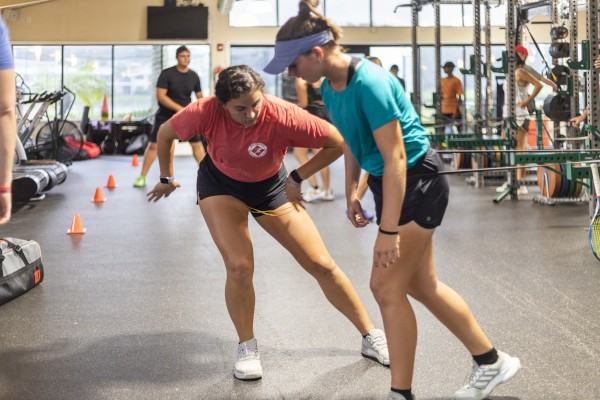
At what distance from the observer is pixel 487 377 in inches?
116

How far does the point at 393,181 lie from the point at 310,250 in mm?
893

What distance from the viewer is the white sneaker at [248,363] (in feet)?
10.8

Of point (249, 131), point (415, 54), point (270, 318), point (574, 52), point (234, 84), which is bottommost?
point (270, 318)

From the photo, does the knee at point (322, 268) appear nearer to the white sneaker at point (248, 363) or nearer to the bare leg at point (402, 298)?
the white sneaker at point (248, 363)

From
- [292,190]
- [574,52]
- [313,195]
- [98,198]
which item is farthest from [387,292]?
[98,198]

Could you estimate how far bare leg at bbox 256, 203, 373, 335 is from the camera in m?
3.35

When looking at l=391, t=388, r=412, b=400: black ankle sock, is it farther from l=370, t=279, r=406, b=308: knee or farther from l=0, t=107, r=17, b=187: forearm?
l=0, t=107, r=17, b=187: forearm

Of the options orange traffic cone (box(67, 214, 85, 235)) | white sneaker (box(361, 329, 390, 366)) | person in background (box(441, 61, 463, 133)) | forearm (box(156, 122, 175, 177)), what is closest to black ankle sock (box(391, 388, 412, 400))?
white sneaker (box(361, 329, 390, 366))

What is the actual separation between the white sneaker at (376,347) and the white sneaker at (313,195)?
17.8 ft

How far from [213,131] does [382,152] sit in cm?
94

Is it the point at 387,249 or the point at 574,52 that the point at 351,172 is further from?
the point at 574,52

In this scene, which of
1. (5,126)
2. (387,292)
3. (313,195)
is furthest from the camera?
(313,195)

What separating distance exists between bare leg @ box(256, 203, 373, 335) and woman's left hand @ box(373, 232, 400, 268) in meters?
0.78

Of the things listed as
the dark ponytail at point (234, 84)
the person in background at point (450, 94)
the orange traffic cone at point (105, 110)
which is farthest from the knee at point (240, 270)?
the orange traffic cone at point (105, 110)
